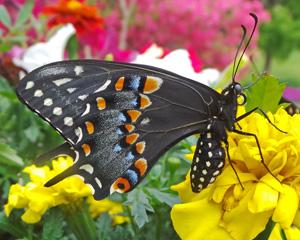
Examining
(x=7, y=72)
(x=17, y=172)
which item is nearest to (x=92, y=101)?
(x=17, y=172)

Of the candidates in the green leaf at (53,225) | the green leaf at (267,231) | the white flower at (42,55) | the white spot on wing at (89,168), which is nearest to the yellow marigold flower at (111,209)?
the green leaf at (53,225)

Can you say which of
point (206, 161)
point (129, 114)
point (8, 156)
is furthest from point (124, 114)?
point (8, 156)

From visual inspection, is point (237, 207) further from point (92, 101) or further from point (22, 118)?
point (22, 118)

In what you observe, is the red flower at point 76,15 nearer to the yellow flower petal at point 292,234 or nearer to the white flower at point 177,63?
the white flower at point 177,63

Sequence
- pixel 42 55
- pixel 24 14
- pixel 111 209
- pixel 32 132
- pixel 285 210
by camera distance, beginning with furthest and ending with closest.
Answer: pixel 24 14 → pixel 42 55 → pixel 32 132 → pixel 111 209 → pixel 285 210

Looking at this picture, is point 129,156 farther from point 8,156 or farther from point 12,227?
point 8,156

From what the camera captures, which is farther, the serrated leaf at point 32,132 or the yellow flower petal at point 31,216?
the serrated leaf at point 32,132
